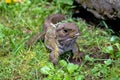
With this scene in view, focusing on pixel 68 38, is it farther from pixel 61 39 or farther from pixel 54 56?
pixel 54 56

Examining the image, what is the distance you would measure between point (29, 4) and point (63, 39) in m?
2.09

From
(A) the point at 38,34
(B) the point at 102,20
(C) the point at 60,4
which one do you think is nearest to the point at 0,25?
(A) the point at 38,34

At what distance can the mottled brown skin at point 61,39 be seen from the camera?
17.0ft

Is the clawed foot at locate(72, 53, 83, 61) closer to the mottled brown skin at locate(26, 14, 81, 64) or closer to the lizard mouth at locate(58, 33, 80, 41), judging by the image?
the mottled brown skin at locate(26, 14, 81, 64)

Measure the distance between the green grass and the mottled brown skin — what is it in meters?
0.13

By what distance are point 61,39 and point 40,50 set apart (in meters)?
0.64

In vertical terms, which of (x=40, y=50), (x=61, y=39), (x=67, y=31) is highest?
(x=67, y=31)

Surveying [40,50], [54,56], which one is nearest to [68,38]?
[54,56]

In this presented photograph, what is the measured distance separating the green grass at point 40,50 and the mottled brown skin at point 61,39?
13cm

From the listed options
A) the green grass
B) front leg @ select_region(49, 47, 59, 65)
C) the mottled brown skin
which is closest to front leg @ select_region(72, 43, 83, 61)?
the mottled brown skin

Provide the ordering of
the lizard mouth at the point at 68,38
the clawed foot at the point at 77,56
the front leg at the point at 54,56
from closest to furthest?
1. the lizard mouth at the point at 68,38
2. the front leg at the point at 54,56
3. the clawed foot at the point at 77,56

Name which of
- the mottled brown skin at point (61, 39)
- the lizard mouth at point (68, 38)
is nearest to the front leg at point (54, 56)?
the mottled brown skin at point (61, 39)

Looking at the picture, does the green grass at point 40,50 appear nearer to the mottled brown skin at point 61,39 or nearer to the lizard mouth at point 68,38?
the mottled brown skin at point 61,39

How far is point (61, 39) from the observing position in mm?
5359
